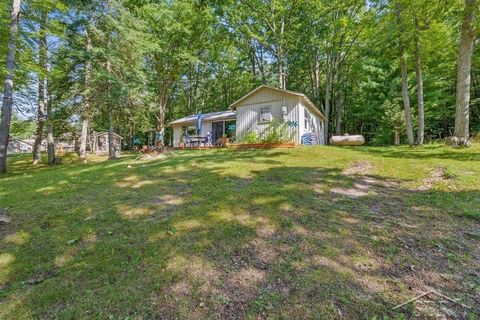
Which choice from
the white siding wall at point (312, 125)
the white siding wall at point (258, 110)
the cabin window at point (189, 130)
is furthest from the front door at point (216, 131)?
the white siding wall at point (312, 125)

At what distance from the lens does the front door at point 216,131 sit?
59.8 ft

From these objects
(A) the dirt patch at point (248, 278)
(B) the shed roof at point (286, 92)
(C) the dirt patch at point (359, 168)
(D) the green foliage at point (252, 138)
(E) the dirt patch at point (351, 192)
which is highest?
(B) the shed roof at point (286, 92)

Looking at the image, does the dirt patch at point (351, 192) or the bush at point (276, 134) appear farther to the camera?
the bush at point (276, 134)

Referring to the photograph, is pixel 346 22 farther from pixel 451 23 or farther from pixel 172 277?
pixel 172 277

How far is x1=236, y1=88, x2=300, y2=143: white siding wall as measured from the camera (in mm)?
12766

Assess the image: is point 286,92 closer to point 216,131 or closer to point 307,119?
point 307,119

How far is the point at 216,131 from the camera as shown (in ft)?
60.7

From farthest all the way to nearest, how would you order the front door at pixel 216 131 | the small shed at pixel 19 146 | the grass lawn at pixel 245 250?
the small shed at pixel 19 146, the front door at pixel 216 131, the grass lawn at pixel 245 250

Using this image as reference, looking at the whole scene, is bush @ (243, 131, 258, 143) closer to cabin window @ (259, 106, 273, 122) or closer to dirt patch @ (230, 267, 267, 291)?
cabin window @ (259, 106, 273, 122)

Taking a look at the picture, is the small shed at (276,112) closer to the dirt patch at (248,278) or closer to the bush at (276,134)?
the bush at (276,134)

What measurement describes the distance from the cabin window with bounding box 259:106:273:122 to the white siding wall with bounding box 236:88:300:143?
0.15 metres

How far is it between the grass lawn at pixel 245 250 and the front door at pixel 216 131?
13.6 m

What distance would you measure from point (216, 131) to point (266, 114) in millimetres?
5974

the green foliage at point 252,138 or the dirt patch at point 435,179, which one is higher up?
the green foliage at point 252,138
